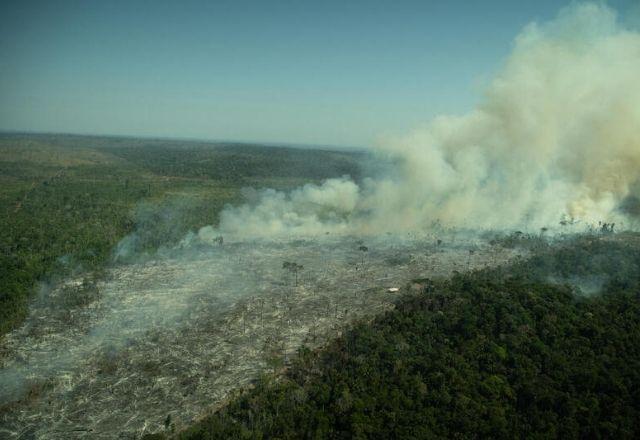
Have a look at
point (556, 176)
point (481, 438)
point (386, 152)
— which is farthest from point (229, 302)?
point (556, 176)

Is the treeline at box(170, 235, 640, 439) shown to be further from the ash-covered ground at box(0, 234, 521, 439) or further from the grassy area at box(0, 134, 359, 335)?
the grassy area at box(0, 134, 359, 335)

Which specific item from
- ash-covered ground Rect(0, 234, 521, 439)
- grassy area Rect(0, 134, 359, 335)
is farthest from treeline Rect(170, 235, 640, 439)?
grassy area Rect(0, 134, 359, 335)

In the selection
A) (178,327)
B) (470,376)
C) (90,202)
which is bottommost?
(178,327)

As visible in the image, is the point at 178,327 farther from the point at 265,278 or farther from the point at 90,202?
the point at 90,202

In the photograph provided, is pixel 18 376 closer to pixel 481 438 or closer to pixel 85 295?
pixel 85 295

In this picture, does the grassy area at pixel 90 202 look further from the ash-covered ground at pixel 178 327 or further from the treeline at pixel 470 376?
the treeline at pixel 470 376

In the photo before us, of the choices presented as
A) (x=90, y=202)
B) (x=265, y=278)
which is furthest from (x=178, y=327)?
(x=90, y=202)
